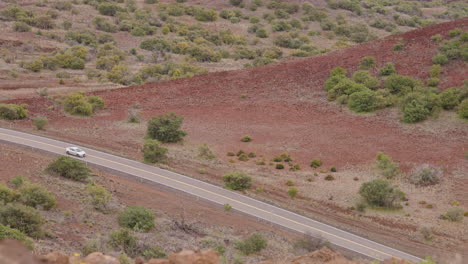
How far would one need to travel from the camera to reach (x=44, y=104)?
47.0 m

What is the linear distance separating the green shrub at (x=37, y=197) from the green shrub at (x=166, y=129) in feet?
49.0

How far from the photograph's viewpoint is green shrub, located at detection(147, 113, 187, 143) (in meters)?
40.9

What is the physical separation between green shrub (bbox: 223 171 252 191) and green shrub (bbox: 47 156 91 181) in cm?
878

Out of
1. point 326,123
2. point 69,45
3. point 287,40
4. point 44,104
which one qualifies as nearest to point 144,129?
point 44,104

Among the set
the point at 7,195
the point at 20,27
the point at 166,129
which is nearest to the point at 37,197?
the point at 7,195

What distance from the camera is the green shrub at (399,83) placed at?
157 ft

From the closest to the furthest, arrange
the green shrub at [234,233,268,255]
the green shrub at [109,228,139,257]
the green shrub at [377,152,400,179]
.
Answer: the green shrub at [109,228,139,257], the green shrub at [234,233,268,255], the green shrub at [377,152,400,179]

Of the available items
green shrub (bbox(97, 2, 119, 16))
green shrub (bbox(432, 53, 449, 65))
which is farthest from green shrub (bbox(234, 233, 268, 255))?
green shrub (bbox(97, 2, 119, 16))

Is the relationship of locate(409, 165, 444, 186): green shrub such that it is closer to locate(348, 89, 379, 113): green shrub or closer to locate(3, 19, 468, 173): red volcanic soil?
locate(3, 19, 468, 173): red volcanic soil

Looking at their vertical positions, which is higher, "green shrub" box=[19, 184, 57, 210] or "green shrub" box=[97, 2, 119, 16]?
"green shrub" box=[97, 2, 119, 16]

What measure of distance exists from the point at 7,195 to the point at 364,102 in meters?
31.0

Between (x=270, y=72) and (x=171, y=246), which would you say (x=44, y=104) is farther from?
(x=171, y=246)

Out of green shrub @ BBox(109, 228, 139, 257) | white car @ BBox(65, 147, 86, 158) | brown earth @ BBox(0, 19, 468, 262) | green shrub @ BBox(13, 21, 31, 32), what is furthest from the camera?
green shrub @ BBox(13, 21, 31, 32)

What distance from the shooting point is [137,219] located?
1032 inches
